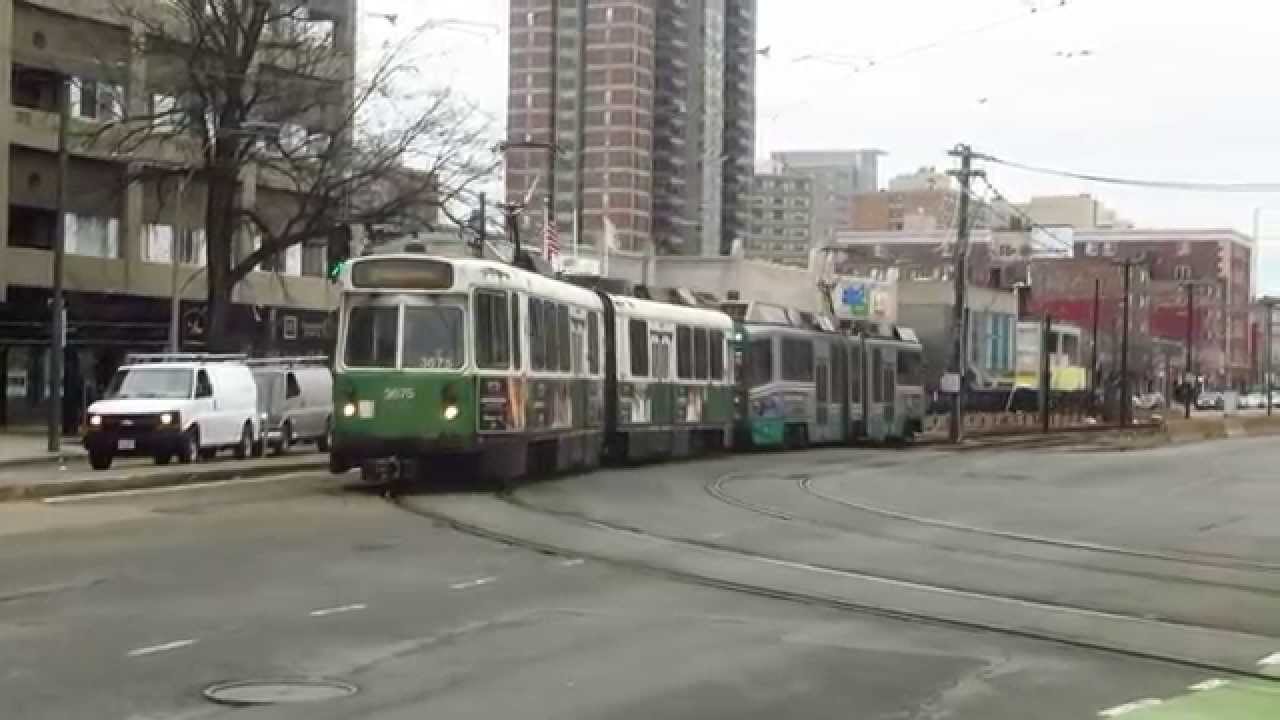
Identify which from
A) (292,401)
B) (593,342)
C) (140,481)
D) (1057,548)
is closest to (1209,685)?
(1057,548)

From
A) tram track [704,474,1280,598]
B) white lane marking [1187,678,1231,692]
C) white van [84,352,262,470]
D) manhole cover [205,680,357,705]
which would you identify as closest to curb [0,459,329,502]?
white van [84,352,262,470]

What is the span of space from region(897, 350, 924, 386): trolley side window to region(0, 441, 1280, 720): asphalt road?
2481 centimetres

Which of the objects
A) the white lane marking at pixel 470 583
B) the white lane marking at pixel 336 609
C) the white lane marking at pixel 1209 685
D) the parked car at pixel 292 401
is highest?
the parked car at pixel 292 401

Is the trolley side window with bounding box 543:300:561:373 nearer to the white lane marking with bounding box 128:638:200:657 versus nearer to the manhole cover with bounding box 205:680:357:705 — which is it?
the white lane marking with bounding box 128:638:200:657

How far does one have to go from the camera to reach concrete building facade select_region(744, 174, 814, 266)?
268 feet

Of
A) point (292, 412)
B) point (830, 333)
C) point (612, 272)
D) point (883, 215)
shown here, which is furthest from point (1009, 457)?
point (883, 215)

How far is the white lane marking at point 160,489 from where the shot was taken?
2227 cm

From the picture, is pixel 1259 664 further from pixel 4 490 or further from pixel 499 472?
pixel 4 490

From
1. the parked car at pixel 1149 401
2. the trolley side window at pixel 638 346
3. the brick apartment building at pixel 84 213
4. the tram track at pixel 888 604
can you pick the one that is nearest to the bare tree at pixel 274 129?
the brick apartment building at pixel 84 213

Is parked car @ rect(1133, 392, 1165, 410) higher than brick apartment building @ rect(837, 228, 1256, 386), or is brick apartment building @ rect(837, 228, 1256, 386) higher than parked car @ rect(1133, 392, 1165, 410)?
brick apartment building @ rect(837, 228, 1256, 386)

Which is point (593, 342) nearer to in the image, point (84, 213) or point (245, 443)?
point (245, 443)

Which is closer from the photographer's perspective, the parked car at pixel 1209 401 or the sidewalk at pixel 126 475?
the sidewalk at pixel 126 475

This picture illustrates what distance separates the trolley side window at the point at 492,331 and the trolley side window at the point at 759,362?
14894 millimetres

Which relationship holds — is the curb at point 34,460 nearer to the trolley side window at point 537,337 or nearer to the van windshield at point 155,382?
the van windshield at point 155,382
